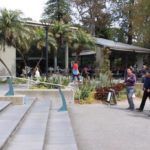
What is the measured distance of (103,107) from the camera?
61.1ft

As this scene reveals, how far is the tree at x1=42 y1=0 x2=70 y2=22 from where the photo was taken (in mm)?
63100

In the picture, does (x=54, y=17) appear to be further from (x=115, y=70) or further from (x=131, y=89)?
(x=131, y=89)

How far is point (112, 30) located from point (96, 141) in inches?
2192

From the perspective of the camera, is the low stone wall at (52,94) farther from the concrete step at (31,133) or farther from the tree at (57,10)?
the tree at (57,10)

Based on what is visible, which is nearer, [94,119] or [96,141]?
[96,141]

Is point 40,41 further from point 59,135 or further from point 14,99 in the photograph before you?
point 59,135

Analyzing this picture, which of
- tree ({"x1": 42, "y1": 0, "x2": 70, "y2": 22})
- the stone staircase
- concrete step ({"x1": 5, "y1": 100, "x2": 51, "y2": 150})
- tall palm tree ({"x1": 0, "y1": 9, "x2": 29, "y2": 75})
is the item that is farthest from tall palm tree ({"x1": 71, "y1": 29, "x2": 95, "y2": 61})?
concrete step ({"x1": 5, "y1": 100, "x2": 51, "y2": 150})

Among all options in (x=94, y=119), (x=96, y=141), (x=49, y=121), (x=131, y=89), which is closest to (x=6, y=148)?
(x=96, y=141)

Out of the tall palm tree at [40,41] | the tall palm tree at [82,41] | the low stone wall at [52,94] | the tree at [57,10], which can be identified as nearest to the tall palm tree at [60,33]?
the tall palm tree at [40,41]

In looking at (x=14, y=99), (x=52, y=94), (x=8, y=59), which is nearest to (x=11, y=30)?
(x=8, y=59)

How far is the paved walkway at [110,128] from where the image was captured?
1013cm

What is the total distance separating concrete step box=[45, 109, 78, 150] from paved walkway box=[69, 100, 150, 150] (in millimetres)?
256

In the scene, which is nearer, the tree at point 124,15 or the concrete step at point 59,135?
the concrete step at point 59,135

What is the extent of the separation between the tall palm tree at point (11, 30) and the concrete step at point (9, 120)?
2164 cm
